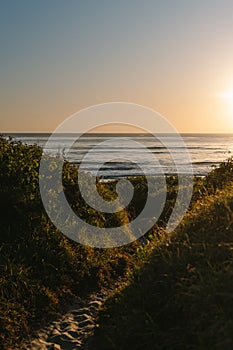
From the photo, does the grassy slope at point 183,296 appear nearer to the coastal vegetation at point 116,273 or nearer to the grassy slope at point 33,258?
the coastal vegetation at point 116,273

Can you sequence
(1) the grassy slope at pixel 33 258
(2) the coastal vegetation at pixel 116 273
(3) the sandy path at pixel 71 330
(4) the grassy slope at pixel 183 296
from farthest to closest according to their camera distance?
1. (1) the grassy slope at pixel 33 258
2. (3) the sandy path at pixel 71 330
3. (2) the coastal vegetation at pixel 116 273
4. (4) the grassy slope at pixel 183 296

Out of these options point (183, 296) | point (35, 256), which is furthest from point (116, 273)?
point (183, 296)

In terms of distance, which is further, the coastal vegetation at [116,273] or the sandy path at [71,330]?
the sandy path at [71,330]

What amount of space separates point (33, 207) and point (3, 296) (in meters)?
3.16

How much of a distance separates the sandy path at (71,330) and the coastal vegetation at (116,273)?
0.22 m

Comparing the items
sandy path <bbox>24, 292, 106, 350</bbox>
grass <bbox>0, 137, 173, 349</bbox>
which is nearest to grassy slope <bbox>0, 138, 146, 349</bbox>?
grass <bbox>0, 137, 173, 349</bbox>

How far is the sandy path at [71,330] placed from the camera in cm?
761

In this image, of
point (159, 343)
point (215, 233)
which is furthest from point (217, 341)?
point (215, 233)

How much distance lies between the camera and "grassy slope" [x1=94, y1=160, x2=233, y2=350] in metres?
5.99

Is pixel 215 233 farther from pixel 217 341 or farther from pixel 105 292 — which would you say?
pixel 105 292

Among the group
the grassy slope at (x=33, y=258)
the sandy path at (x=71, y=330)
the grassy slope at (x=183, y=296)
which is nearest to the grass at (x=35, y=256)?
the grassy slope at (x=33, y=258)

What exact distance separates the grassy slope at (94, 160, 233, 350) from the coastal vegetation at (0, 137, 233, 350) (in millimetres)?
15

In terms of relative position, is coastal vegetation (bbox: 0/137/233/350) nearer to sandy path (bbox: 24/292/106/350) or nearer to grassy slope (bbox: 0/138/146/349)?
grassy slope (bbox: 0/138/146/349)

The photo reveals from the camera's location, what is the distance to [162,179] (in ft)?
74.6
